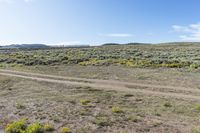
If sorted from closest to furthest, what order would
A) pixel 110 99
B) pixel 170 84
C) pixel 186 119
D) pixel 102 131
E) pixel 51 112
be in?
1. pixel 102 131
2. pixel 186 119
3. pixel 51 112
4. pixel 110 99
5. pixel 170 84

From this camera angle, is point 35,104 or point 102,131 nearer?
point 102,131

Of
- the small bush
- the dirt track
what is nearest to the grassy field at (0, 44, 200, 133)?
the dirt track

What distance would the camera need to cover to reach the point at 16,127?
13.2m

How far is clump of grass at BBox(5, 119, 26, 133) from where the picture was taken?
12.9 m

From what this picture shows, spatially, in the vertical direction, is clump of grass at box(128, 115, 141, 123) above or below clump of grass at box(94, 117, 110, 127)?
above

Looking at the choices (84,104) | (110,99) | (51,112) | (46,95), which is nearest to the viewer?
(51,112)

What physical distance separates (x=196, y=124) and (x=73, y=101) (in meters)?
7.78

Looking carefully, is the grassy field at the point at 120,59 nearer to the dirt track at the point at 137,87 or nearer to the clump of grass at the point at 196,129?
the dirt track at the point at 137,87

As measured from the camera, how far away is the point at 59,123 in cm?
1377

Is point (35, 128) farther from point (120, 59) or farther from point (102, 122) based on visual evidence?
point (120, 59)

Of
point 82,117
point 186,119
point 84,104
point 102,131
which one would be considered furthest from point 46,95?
point 186,119

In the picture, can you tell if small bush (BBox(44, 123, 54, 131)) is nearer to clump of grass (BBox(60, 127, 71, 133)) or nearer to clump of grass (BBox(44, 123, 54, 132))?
clump of grass (BBox(44, 123, 54, 132))

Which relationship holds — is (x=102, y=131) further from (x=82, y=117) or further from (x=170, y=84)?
(x=170, y=84)

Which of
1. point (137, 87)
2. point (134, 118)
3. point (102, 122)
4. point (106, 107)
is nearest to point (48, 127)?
point (102, 122)
